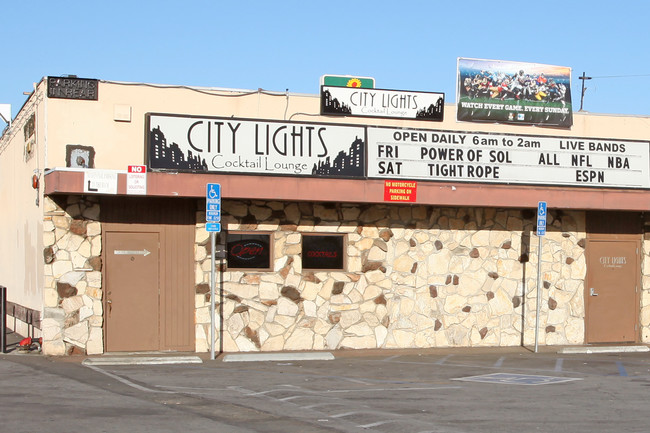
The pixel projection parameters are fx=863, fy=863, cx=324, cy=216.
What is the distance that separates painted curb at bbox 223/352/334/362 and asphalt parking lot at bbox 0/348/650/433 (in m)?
0.32

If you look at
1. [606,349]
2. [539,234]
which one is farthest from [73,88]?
[606,349]

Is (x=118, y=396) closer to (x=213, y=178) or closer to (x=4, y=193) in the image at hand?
(x=213, y=178)

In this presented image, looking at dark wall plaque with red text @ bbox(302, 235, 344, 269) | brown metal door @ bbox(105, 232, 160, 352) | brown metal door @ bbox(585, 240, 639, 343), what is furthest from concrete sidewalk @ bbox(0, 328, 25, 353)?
brown metal door @ bbox(585, 240, 639, 343)

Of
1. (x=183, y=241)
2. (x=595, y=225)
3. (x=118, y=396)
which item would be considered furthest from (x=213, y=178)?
(x=595, y=225)

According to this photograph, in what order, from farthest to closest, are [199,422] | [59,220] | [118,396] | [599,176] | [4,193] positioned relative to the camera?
1. [4,193]
2. [599,176]
3. [59,220]
4. [118,396]
5. [199,422]

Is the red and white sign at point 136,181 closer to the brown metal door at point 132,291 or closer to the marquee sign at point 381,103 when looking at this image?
the brown metal door at point 132,291

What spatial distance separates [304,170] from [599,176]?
6.81 metres

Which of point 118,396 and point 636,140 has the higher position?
point 636,140

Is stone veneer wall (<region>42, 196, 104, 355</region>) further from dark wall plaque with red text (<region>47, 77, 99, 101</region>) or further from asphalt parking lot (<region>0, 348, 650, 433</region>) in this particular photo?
dark wall plaque with red text (<region>47, 77, 99, 101</region>)

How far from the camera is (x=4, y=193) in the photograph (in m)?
23.8

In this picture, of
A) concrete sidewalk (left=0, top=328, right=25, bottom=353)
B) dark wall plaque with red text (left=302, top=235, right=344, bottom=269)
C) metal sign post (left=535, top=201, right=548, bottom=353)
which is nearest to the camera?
concrete sidewalk (left=0, top=328, right=25, bottom=353)

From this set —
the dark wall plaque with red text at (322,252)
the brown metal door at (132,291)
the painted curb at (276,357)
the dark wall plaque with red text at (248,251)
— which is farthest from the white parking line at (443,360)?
the brown metal door at (132,291)

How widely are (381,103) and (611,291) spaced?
718 centimetres

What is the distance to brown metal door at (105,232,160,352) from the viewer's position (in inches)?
675
